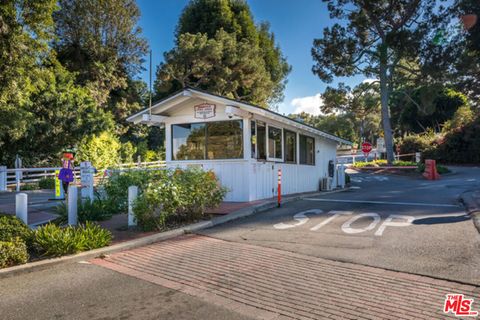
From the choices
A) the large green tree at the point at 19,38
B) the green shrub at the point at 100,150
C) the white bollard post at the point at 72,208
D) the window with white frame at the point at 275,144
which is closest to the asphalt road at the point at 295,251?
the white bollard post at the point at 72,208

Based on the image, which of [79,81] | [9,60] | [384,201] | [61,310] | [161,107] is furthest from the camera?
[79,81]

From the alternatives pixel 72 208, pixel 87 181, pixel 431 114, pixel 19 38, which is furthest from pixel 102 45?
pixel 431 114

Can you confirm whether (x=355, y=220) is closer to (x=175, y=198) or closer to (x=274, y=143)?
(x=175, y=198)

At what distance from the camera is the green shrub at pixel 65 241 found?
586 cm

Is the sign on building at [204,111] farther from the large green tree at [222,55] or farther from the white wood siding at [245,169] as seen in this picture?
the large green tree at [222,55]

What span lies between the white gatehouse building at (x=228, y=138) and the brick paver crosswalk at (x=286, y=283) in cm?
542

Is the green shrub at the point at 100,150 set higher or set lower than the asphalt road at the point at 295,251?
higher

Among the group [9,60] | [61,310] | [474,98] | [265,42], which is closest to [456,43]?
[474,98]

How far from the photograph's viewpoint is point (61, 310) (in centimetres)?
398

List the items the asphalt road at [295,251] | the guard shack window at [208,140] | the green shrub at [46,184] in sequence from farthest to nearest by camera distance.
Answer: the green shrub at [46,184] → the guard shack window at [208,140] → the asphalt road at [295,251]

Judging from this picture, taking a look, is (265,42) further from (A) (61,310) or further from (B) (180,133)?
(A) (61,310)

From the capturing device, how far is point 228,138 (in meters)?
12.0

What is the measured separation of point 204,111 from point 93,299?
28.1 feet

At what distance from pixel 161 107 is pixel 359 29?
71.0ft
